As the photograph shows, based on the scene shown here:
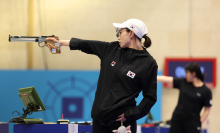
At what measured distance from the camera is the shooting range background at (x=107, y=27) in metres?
6.79

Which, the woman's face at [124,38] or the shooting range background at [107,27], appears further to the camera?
the shooting range background at [107,27]

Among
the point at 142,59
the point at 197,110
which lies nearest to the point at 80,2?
the point at 197,110

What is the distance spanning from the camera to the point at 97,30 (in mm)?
7004

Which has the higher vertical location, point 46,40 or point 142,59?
point 46,40

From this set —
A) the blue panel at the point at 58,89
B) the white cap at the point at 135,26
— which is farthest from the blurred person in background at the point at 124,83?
the blue panel at the point at 58,89

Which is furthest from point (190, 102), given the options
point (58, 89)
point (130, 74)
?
point (58, 89)

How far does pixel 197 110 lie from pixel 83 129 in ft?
6.82

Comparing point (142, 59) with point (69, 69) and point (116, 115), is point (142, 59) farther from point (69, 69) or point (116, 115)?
point (69, 69)

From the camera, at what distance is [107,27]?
704 centimetres

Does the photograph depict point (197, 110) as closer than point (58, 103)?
Yes

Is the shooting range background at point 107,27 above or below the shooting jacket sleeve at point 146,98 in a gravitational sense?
above

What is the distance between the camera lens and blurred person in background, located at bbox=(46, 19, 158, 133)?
8.53 feet

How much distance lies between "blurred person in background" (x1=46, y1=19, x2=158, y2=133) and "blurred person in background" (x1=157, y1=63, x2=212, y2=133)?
2.00m

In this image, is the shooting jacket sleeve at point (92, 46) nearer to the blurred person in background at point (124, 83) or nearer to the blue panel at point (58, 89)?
the blurred person in background at point (124, 83)
